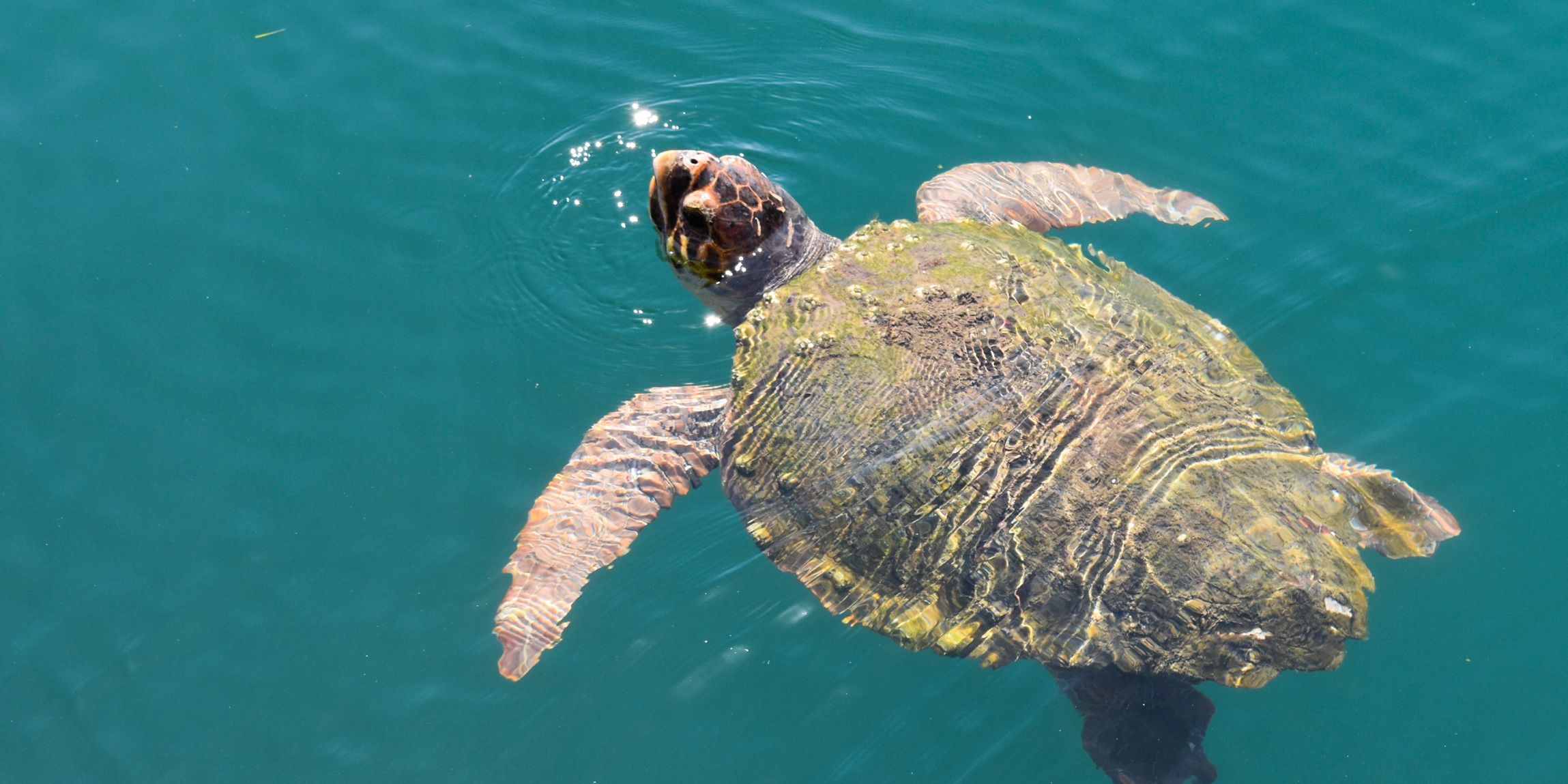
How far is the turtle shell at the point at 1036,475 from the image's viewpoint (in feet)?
10.8

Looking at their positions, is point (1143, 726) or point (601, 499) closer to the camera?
point (1143, 726)

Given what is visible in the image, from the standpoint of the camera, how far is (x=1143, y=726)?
4.01 m

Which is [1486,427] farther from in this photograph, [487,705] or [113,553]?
[113,553]

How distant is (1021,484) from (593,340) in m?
2.74

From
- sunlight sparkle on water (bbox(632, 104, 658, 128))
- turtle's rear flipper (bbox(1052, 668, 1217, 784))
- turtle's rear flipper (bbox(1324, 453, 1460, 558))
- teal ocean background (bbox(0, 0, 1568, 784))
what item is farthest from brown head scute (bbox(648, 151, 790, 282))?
turtle's rear flipper (bbox(1324, 453, 1460, 558))

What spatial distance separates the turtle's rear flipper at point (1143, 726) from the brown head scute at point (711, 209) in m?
2.58

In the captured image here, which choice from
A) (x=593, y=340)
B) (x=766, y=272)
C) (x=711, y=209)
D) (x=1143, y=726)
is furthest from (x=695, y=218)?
(x=1143, y=726)

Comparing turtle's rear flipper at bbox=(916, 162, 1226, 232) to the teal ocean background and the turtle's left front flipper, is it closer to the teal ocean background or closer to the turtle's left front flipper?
the teal ocean background

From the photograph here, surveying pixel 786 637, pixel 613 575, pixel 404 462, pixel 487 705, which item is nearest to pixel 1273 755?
pixel 786 637

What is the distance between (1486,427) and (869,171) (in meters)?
3.66

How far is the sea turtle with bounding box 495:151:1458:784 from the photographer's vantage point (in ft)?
10.8

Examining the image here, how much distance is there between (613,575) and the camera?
15.4 ft

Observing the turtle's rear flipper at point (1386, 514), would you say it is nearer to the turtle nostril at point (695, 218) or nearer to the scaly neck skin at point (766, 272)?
the scaly neck skin at point (766, 272)

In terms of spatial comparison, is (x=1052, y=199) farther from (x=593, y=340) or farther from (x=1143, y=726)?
(x=1143, y=726)
